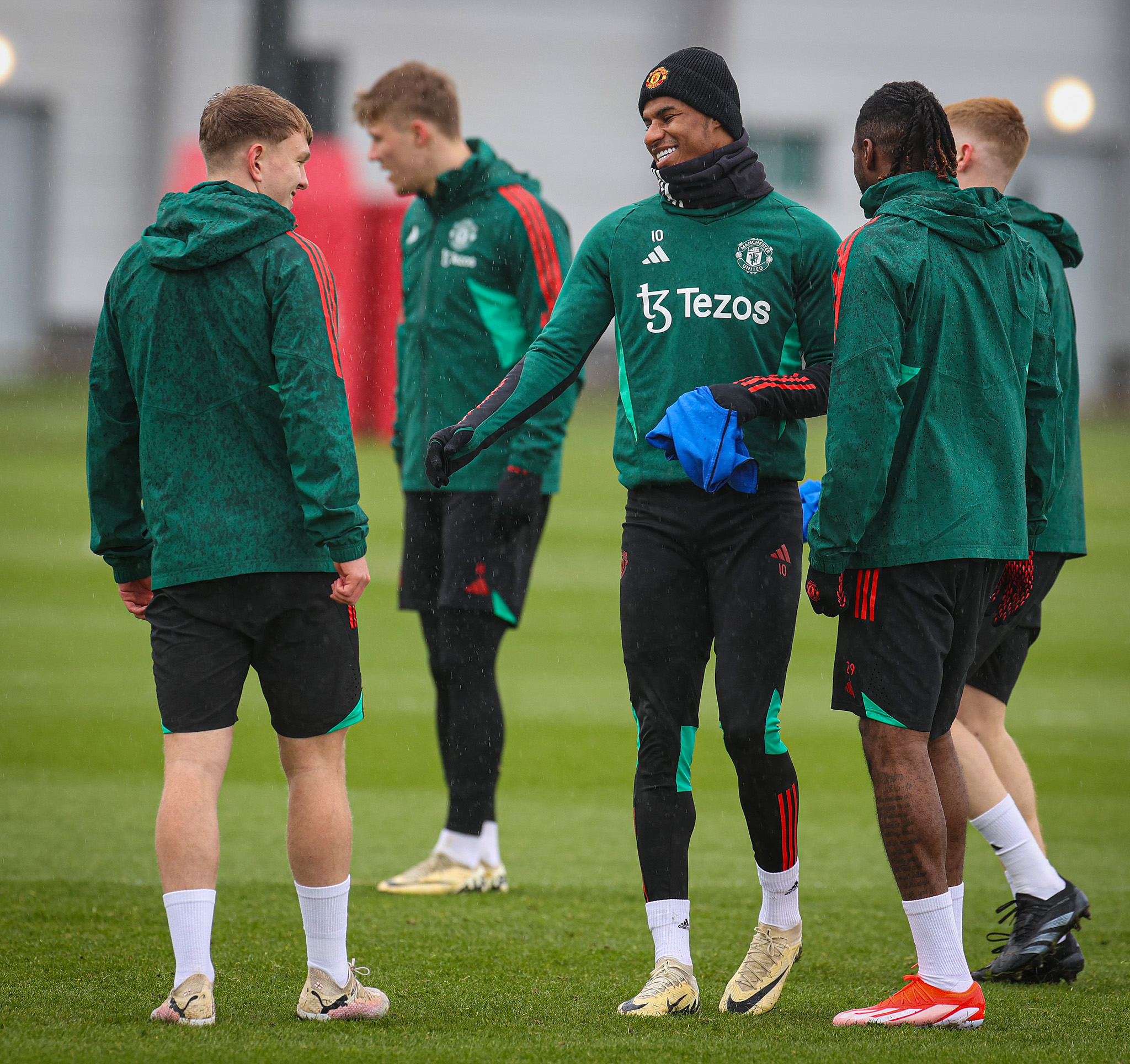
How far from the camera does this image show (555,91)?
27.8 metres

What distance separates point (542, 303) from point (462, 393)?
38 centimetres

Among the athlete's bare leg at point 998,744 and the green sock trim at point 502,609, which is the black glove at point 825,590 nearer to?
the athlete's bare leg at point 998,744

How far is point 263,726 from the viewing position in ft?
24.7

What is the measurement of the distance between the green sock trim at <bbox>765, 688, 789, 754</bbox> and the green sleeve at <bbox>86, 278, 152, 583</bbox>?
136cm

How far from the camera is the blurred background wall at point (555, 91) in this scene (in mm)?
25672

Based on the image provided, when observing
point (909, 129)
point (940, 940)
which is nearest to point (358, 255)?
point (909, 129)

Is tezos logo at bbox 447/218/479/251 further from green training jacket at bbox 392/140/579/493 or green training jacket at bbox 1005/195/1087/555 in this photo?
green training jacket at bbox 1005/195/1087/555

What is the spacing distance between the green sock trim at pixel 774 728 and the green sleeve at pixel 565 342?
833 millimetres

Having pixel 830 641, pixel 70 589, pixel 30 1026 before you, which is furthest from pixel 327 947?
pixel 70 589

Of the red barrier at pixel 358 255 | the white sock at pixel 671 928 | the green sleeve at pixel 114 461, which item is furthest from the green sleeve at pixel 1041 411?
the red barrier at pixel 358 255

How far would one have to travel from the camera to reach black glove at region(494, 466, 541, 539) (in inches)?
172

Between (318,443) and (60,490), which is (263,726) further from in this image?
(60,490)

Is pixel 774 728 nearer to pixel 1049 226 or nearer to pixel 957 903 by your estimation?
pixel 957 903

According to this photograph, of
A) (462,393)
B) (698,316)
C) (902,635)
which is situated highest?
(698,316)
